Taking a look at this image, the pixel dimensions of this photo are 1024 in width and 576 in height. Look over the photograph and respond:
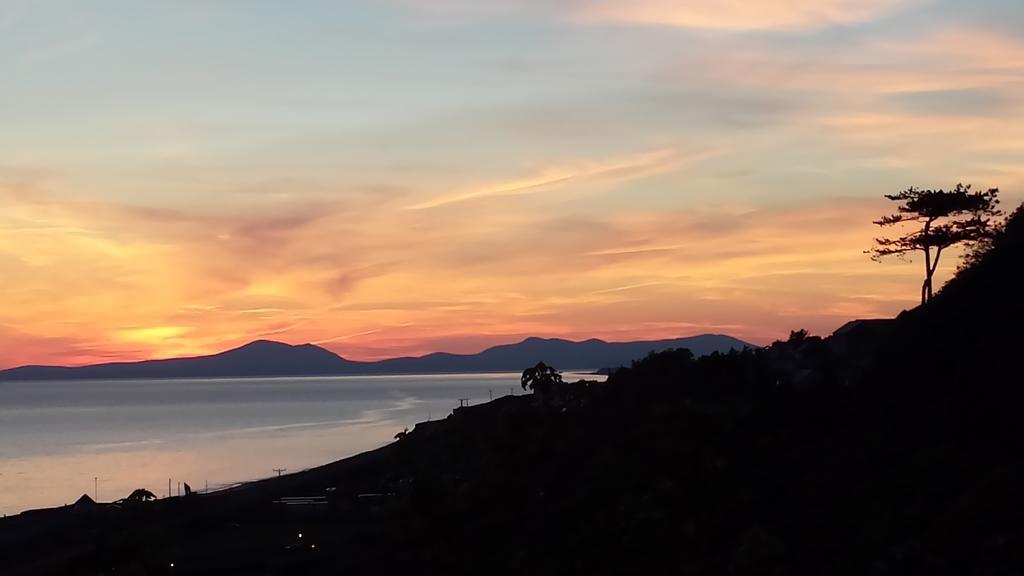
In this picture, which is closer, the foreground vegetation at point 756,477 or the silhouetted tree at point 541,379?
the foreground vegetation at point 756,477

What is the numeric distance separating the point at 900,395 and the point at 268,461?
6083 inches

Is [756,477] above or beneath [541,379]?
beneath

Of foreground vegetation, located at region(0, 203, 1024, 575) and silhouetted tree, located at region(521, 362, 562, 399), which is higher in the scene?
silhouetted tree, located at region(521, 362, 562, 399)

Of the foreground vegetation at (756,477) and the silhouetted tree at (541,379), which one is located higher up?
the silhouetted tree at (541,379)

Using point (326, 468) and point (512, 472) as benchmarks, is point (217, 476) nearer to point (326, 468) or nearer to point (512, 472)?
point (326, 468)

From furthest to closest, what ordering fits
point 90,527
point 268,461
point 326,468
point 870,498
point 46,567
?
point 268,461
point 326,468
point 90,527
point 46,567
point 870,498

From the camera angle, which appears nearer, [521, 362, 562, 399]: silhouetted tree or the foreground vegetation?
the foreground vegetation

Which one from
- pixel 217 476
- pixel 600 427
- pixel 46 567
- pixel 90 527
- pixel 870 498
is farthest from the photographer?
pixel 217 476

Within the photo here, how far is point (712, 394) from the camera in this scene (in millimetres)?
66375

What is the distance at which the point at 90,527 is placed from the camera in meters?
94.9

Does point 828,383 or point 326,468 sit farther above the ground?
point 828,383

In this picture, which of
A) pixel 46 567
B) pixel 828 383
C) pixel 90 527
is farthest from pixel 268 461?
pixel 828 383

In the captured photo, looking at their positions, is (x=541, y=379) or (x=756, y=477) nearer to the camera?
(x=756, y=477)

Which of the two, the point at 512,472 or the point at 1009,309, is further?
the point at 512,472
